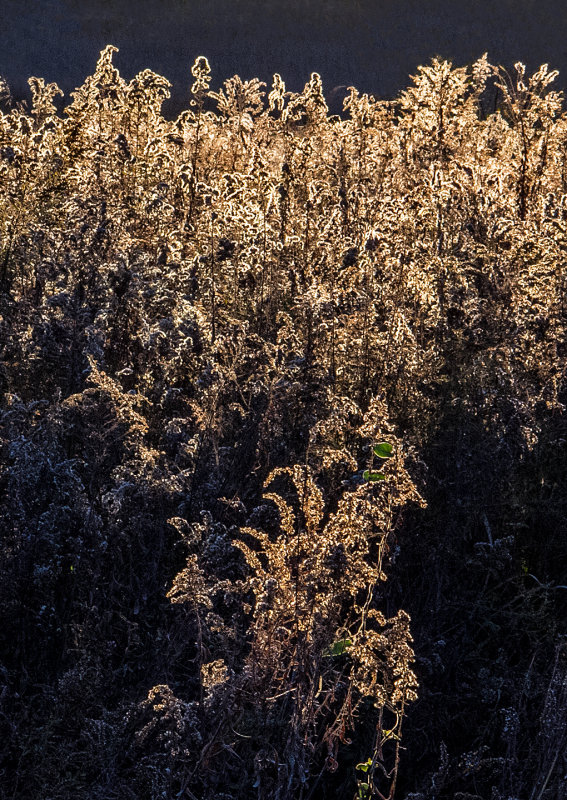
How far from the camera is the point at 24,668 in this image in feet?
9.25

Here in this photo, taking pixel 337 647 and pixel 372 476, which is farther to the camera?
pixel 372 476

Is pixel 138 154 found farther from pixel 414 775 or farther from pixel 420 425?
pixel 414 775

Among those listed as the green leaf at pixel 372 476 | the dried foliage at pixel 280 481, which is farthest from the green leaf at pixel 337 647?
the green leaf at pixel 372 476

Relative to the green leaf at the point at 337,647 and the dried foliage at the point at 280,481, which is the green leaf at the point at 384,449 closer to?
the dried foliage at the point at 280,481

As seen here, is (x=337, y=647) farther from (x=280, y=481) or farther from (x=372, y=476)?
(x=280, y=481)

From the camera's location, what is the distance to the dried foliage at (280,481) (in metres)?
2.40

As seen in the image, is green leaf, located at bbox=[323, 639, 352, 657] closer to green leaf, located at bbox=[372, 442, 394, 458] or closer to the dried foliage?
the dried foliage

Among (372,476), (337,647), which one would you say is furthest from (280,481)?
(337,647)

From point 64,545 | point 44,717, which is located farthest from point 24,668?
point 64,545

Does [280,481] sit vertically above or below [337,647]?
above

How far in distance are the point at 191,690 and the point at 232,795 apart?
406mm

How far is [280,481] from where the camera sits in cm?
347

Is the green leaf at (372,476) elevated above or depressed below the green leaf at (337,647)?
above

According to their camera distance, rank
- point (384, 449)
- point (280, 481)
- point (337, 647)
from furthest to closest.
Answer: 1. point (280, 481)
2. point (384, 449)
3. point (337, 647)
